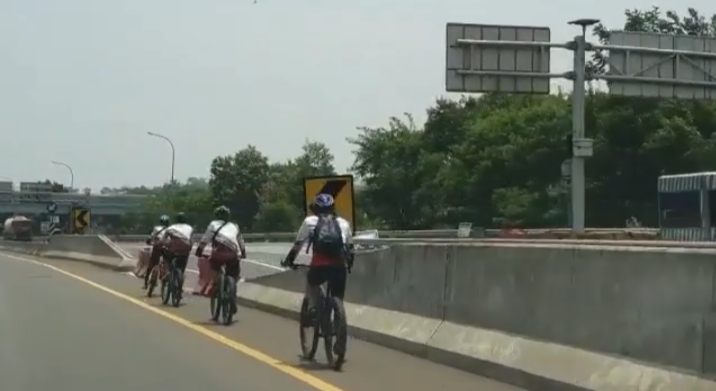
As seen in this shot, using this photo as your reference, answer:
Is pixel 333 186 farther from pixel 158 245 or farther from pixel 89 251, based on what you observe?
pixel 89 251

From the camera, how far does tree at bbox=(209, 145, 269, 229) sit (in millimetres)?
98375

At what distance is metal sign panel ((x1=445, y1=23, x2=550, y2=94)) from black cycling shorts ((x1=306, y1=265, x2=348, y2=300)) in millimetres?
22748

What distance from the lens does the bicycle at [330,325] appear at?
1388cm

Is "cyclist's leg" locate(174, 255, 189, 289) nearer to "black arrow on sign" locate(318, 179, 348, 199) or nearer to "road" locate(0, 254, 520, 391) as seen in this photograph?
"road" locate(0, 254, 520, 391)

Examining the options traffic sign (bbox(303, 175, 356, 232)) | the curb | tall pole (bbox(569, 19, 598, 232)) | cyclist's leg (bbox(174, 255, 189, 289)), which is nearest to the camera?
the curb

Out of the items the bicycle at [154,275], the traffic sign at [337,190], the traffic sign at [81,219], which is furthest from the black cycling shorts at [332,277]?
the traffic sign at [81,219]

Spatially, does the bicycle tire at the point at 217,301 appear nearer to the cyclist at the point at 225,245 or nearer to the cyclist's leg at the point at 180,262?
the cyclist at the point at 225,245

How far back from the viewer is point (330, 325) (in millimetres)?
14070

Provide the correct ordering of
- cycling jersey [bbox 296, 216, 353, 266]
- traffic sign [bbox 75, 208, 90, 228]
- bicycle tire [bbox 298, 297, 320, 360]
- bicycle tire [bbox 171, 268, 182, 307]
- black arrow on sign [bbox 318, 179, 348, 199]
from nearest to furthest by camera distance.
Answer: cycling jersey [bbox 296, 216, 353, 266] → bicycle tire [bbox 298, 297, 320, 360] → black arrow on sign [bbox 318, 179, 348, 199] → bicycle tire [bbox 171, 268, 182, 307] → traffic sign [bbox 75, 208, 90, 228]

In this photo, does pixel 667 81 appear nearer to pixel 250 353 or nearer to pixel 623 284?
pixel 250 353

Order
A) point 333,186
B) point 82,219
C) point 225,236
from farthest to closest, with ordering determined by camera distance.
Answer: point 82,219
point 333,186
point 225,236

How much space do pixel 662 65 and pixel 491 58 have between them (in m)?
5.69

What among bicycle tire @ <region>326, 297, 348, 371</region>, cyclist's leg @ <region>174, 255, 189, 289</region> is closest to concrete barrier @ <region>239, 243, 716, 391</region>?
bicycle tire @ <region>326, 297, 348, 371</region>

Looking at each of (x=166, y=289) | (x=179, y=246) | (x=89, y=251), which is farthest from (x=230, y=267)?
(x=89, y=251)
